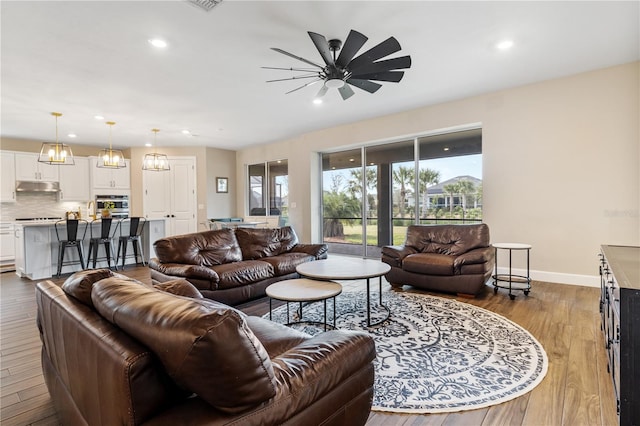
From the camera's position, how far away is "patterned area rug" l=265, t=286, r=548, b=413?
1993 millimetres

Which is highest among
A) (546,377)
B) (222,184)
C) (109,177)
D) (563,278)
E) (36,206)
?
(109,177)

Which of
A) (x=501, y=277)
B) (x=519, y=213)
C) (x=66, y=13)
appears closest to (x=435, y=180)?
(x=519, y=213)

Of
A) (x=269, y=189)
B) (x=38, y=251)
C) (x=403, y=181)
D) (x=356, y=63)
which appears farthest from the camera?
(x=269, y=189)

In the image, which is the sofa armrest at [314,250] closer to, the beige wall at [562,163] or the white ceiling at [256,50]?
the white ceiling at [256,50]

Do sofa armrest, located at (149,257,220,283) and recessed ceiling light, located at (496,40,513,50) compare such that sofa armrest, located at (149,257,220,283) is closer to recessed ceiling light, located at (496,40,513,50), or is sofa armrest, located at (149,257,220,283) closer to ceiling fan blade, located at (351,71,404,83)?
ceiling fan blade, located at (351,71,404,83)

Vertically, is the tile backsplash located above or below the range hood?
below

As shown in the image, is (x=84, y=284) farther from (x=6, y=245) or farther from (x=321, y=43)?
(x=6, y=245)

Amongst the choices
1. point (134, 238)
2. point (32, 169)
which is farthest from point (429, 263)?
point (32, 169)

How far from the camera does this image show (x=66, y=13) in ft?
9.32

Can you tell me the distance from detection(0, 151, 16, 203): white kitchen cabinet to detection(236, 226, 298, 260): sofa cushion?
6.40 m

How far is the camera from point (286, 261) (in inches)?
170

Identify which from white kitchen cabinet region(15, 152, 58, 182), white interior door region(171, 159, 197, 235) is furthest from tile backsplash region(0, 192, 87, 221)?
white interior door region(171, 159, 197, 235)

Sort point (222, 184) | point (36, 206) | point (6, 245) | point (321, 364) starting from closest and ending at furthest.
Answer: point (321, 364) < point (6, 245) < point (36, 206) < point (222, 184)

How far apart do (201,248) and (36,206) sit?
6.64 meters
